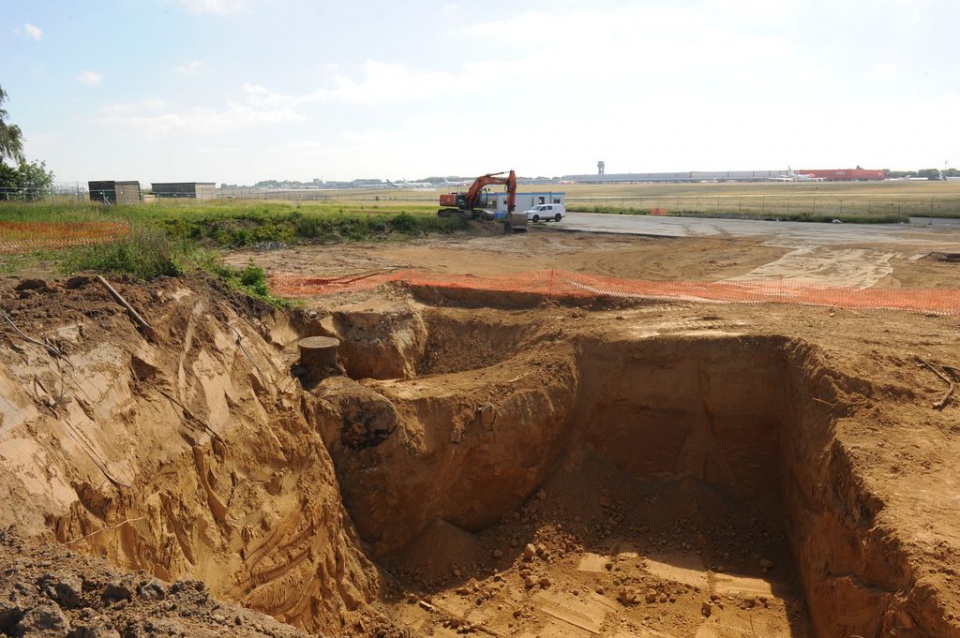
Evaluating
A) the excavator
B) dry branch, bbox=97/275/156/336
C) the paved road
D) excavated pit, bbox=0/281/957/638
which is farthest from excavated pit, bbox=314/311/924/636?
the excavator

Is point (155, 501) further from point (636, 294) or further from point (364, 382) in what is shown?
point (636, 294)

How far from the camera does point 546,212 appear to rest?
134ft

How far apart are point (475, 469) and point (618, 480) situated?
2.93m

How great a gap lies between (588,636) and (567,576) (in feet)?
4.27

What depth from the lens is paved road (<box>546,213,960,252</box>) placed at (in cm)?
3000

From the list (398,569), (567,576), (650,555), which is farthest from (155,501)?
(650,555)

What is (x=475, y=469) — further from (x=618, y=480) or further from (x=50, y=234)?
(x=50, y=234)

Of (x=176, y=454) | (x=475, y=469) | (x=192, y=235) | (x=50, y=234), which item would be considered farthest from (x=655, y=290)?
(x=192, y=235)

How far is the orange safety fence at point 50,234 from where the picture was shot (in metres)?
16.8

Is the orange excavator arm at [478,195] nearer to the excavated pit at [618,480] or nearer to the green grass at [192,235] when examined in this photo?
the green grass at [192,235]

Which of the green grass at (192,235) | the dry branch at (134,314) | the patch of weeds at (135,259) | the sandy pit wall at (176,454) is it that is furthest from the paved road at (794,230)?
the dry branch at (134,314)

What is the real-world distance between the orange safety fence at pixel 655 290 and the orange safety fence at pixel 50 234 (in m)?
4.78

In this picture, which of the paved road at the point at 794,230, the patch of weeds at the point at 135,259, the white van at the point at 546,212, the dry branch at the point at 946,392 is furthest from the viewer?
the white van at the point at 546,212

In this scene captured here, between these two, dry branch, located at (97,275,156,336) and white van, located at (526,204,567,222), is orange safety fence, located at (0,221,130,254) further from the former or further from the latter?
white van, located at (526,204,567,222)
